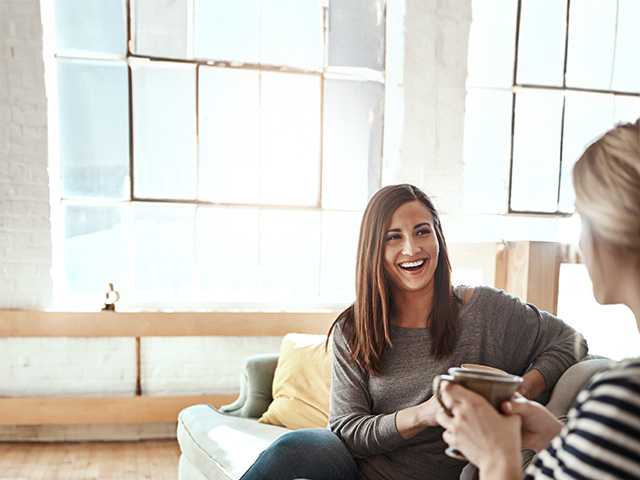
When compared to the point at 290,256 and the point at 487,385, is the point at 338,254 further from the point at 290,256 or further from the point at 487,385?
the point at 487,385

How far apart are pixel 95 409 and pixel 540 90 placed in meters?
3.33

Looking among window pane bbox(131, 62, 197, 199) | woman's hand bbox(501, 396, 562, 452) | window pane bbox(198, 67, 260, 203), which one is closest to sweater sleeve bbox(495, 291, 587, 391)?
woman's hand bbox(501, 396, 562, 452)

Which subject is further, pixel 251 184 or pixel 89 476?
pixel 251 184

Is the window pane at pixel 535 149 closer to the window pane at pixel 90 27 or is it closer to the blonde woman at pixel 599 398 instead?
the window pane at pixel 90 27

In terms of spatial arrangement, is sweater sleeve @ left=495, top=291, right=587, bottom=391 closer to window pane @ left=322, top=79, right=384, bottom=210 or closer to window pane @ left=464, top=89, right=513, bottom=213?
window pane @ left=322, top=79, right=384, bottom=210

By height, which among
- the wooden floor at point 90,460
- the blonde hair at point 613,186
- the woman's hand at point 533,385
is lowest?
the wooden floor at point 90,460

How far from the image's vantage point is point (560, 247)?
2.38m

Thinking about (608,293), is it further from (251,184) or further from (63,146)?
(63,146)

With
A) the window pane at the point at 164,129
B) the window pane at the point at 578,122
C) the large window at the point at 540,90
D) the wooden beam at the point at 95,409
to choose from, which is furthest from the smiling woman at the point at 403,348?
the window pane at the point at 578,122

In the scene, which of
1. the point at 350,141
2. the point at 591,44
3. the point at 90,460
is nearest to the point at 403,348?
the point at 90,460

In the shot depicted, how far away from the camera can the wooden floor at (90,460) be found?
283 cm

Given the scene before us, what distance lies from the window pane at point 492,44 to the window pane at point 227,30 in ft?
4.51

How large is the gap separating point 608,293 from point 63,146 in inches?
127

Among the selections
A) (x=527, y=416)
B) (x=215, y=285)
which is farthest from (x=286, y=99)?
(x=527, y=416)
